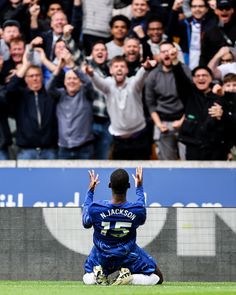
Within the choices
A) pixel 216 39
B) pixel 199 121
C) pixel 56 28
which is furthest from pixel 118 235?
→ pixel 56 28

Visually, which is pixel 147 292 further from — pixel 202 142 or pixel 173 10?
pixel 173 10

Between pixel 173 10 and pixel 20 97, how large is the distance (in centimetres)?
305

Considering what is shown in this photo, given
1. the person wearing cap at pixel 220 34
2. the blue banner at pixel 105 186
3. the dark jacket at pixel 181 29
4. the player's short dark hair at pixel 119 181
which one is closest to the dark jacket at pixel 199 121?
the blue banner at pixel 105 186

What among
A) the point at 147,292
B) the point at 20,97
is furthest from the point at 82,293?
the point at 20,97

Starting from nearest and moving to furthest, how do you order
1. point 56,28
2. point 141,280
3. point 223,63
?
point 141,280, point 223,63, point 56,28

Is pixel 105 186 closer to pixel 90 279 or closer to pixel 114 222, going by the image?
pixel 90 279

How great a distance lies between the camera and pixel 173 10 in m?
18.5

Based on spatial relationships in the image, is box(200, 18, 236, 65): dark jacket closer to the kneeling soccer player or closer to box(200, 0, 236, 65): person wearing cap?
box(200, 0, 236, 65): person wearing cap

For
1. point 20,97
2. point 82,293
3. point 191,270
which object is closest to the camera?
point 82,293

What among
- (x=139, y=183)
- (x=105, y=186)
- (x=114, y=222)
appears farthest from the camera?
(x=105, y=186)

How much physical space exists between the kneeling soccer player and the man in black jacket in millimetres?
6744

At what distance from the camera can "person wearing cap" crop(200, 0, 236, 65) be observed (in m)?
17.9

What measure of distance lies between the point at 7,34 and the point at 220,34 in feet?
11.8

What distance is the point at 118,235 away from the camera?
10.8 m
